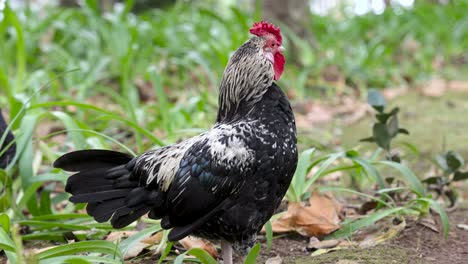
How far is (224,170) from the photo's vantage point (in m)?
2.40

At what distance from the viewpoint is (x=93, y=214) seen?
2551 millimetres

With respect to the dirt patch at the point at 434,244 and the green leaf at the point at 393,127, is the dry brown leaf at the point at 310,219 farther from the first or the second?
the green leaf at the point at 393,127

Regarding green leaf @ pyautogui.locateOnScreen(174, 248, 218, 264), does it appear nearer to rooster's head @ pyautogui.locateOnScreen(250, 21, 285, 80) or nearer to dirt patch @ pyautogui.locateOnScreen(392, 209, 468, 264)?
rooster's head @ pyautogui.locateOnScreen(250, 21, 285, 80)

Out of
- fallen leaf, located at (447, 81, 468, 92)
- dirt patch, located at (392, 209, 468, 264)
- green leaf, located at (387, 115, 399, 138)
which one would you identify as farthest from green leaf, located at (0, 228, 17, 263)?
fallen leaf, located at (447, 81, 468, 92)

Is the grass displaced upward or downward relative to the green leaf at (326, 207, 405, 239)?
upward

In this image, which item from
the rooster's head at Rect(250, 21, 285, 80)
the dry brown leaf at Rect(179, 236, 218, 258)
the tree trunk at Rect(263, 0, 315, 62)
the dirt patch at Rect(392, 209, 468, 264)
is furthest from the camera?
the tree trunk at Rect(263, 0, 315, 62)

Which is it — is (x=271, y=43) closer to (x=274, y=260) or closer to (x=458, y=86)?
(x=274, y=260)

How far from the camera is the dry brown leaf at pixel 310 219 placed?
3.13 m

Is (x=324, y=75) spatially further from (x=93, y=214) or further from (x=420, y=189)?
(x=93, y=214)

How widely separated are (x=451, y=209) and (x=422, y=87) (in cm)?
368

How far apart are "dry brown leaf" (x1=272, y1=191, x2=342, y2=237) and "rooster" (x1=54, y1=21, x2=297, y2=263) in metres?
0.59

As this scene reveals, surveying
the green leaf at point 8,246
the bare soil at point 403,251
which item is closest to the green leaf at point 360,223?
the bare soil at point 403,251

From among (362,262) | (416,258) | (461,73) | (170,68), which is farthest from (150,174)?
(461,73)

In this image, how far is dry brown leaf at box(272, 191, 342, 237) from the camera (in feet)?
10.3
